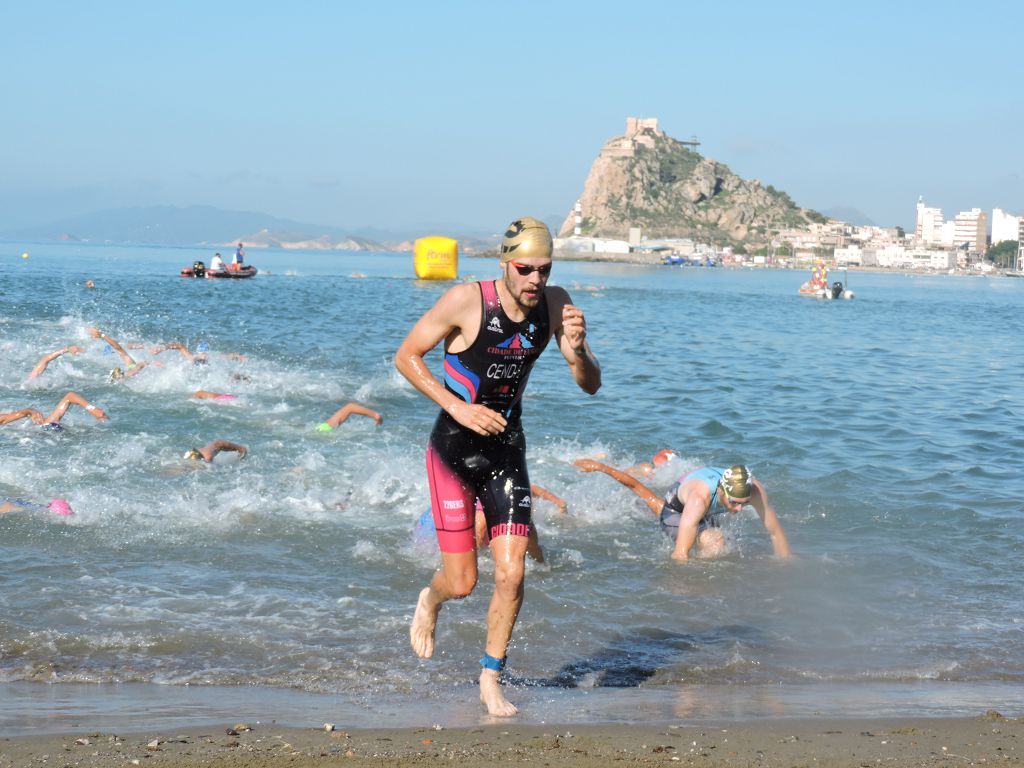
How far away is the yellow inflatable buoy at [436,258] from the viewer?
68.6m

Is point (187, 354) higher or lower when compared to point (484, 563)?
higher

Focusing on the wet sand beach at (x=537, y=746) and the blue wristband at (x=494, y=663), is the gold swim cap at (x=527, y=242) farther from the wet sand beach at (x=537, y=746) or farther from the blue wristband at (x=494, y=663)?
the wet sand beach at (x=537, y=746)

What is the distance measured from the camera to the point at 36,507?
9.30m

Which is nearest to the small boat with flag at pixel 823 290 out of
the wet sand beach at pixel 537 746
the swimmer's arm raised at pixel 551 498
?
the swimmer's arm raised at pixel 551 498

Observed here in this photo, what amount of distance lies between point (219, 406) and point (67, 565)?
7.91 m

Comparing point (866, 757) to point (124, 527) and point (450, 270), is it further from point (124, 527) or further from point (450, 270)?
point (450, 270)

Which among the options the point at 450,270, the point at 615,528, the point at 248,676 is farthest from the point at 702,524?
the point at 450,270

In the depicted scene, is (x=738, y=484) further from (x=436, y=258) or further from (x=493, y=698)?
(x=436, y=258)

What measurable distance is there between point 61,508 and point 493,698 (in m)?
5.51

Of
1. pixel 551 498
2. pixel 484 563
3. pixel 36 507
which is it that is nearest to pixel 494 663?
pixel 484 563

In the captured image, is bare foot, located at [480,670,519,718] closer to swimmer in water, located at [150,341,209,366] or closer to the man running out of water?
the man running out of water

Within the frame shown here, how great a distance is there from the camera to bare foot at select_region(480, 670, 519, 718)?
510 centimetres

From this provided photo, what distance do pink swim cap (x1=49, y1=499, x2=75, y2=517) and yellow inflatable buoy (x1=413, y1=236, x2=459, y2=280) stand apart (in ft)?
192

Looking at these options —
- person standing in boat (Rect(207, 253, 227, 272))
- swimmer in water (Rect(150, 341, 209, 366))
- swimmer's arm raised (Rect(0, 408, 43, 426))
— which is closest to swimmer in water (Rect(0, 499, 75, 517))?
swimmer's arm raised (Rect(0, 408, 43, 426))
